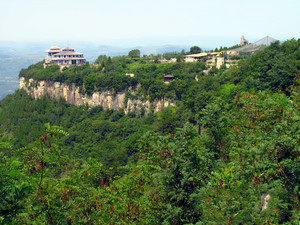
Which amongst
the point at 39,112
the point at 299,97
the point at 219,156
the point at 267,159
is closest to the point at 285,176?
the point at 267,159

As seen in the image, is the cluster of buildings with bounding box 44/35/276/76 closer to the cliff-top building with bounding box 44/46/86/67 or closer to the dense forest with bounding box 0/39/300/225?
the cliff-top building with bounding box 44/46/86/67

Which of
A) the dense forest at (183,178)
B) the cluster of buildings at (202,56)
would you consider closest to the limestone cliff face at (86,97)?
the cluster of buildings at (202,56)

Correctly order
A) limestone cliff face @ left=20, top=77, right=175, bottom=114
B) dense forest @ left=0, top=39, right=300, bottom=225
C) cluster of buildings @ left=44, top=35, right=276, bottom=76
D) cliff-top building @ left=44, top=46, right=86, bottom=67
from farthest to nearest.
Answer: cliff-top building @ left=44, top=46, right=86, bottom=67 < cluster of buildings @ left=44, top=35, right=276, bottom=76 < limestone cliff face @ left=20, top=77, right=175, bottom=114 < dense forest @ left=0, top=39, right=300, bottom=225

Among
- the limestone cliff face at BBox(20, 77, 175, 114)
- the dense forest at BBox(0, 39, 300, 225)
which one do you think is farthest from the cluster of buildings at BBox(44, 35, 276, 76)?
the dense forest at BBox(0, 39, 300, 225)

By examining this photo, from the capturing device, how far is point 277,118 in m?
20.2

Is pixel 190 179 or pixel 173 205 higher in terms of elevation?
pixel 190 179

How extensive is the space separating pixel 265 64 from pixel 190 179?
31298 mm

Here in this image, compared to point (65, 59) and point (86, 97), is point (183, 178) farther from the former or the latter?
point (65, 59)

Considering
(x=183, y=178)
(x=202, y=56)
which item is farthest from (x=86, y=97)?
(x=183, y=178)

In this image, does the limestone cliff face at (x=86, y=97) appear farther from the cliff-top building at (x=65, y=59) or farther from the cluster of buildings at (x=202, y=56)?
the cliff-top building at (x=65, y=59)

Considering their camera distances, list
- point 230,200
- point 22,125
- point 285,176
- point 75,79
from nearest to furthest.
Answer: point 230,200, point 285,176, point 22,125, point 75,79

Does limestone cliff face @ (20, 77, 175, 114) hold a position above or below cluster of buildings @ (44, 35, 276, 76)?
below

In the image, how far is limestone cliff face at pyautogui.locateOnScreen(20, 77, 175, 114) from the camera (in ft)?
175

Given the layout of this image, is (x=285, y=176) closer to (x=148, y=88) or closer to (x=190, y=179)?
(x=190, y=179)
